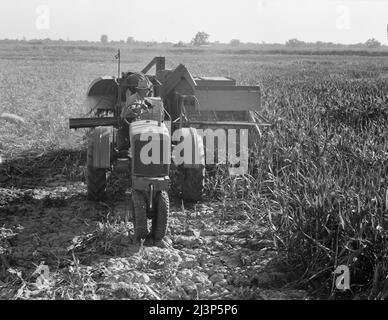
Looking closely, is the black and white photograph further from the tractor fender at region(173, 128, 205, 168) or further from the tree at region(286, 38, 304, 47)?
the tree at region(286, 38, 304, 47)

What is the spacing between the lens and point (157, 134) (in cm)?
460

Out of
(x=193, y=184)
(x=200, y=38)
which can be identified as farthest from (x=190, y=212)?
(x=200, y=38)

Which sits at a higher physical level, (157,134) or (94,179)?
(157,134)

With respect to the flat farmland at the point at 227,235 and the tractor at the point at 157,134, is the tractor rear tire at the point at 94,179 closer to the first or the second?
the tractor at the point at 157,134

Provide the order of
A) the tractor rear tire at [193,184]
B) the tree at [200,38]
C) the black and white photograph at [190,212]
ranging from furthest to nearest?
the tree at [200,38] → the tractor rear tire at [193,184] → the black and white photograph at [190,212]

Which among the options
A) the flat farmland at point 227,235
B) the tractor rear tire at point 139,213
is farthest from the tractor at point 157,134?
the flat farmland at point 227,235

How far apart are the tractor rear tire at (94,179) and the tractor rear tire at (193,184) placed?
0.93 metres

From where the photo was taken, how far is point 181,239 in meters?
4.81

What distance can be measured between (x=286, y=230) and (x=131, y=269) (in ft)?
4.35

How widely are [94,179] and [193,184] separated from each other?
114 cm

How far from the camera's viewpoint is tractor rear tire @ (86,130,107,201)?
5746 millimetres

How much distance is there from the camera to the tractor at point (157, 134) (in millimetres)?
4566

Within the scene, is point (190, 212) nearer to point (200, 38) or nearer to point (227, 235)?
point (227, 235)
